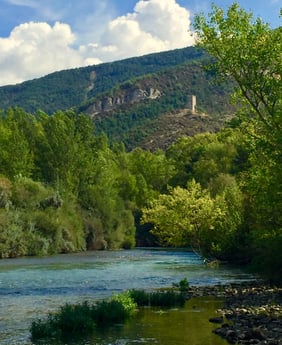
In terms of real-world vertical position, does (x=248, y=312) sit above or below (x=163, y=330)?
above

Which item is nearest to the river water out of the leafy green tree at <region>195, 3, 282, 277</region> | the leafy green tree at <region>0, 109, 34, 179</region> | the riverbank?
the riverbank

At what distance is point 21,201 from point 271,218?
2024 inches

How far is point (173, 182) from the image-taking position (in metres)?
122

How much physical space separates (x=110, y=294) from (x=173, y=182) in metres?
88.6

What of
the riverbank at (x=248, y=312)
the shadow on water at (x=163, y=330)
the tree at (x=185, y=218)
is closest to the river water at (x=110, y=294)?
the shadow on water at (x=163, y=330)

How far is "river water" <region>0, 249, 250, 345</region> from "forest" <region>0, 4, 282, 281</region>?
3.61 metres

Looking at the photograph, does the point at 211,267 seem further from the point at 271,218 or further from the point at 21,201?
the point at 21,201

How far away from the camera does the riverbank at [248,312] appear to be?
20859mm

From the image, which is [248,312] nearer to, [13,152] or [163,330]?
[163,330]

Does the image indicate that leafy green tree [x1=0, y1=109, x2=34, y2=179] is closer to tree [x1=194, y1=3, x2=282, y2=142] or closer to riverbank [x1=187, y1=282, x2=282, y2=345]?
riverbank [x1=187, y1=282, x2=282, y2=345]

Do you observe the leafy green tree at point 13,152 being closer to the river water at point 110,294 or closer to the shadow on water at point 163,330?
the river water at point 110,294

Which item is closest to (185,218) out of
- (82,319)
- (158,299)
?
(158,299)

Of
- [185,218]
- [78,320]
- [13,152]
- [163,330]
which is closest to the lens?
[78,320]

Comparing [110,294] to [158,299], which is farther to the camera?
[110,294]
